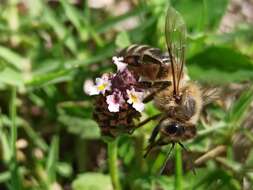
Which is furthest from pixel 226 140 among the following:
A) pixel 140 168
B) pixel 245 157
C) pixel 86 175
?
pixel 86 175

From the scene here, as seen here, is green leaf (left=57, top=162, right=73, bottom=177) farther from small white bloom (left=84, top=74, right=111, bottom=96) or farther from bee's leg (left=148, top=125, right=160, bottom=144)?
small white bloom (left=84, top=74, right=111, bottom=96)

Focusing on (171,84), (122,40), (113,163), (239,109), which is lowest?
(113,163)

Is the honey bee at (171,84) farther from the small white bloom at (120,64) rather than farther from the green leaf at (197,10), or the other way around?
the green leaf at (197,10)

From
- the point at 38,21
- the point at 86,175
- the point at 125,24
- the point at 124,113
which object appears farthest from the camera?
the point at 125,24

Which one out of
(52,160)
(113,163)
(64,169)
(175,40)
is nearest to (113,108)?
(175,40)

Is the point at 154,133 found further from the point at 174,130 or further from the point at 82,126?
the point at 82,126

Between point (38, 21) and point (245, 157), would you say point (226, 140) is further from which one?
point (38, 21)

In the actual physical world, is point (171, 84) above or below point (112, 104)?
above

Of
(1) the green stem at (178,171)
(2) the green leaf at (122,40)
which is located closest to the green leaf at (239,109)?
(1) the green stem at (178,171)
